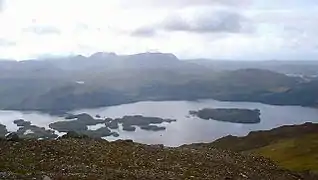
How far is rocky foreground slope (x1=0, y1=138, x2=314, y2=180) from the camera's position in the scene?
23.1 metres

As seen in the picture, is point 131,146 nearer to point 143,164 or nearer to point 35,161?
point 143,164

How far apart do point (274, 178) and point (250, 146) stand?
283ft

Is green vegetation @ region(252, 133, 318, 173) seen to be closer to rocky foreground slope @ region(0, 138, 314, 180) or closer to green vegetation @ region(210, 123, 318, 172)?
green vegetation @ region(210, 123, 318, 172)

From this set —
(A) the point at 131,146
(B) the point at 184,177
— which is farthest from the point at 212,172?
(A) the point at 131,146

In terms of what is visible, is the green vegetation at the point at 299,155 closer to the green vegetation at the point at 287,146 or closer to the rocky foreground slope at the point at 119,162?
the green vegetation at the point at 287,146

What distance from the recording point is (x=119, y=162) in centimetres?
2648

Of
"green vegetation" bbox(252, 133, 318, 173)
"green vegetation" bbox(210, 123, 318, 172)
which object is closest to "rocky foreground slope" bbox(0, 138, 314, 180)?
"green vegetation" bbox(210, 123, 318, 172)

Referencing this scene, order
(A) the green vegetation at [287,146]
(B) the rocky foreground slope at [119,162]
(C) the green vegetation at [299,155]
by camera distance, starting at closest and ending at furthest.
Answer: (B) the rocky foreground slope at [119,162], (C) the green vegetation at [299,155], (A) the green vegetation at [287,146]

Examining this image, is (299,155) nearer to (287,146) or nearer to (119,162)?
(287,146)

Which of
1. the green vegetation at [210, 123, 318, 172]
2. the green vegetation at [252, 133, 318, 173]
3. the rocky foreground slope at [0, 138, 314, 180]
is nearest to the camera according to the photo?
the rocky foreground slope at [0, 138, 314, 180]

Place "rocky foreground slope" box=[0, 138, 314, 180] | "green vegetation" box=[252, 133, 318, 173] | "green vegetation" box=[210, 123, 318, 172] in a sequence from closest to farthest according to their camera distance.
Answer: "rocky foreground slope" box=[0, 138, 314, 180]
"green vegetation" box=[252, 133, 318, 173]
"green vegetation" box=[210, 123, 318, 172]

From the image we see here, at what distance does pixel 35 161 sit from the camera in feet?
81.6

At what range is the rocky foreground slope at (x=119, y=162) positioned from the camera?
23141 mm

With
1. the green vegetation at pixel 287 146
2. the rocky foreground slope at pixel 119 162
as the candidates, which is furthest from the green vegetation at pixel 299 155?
the rocky foreground slope at pixel 119 162
